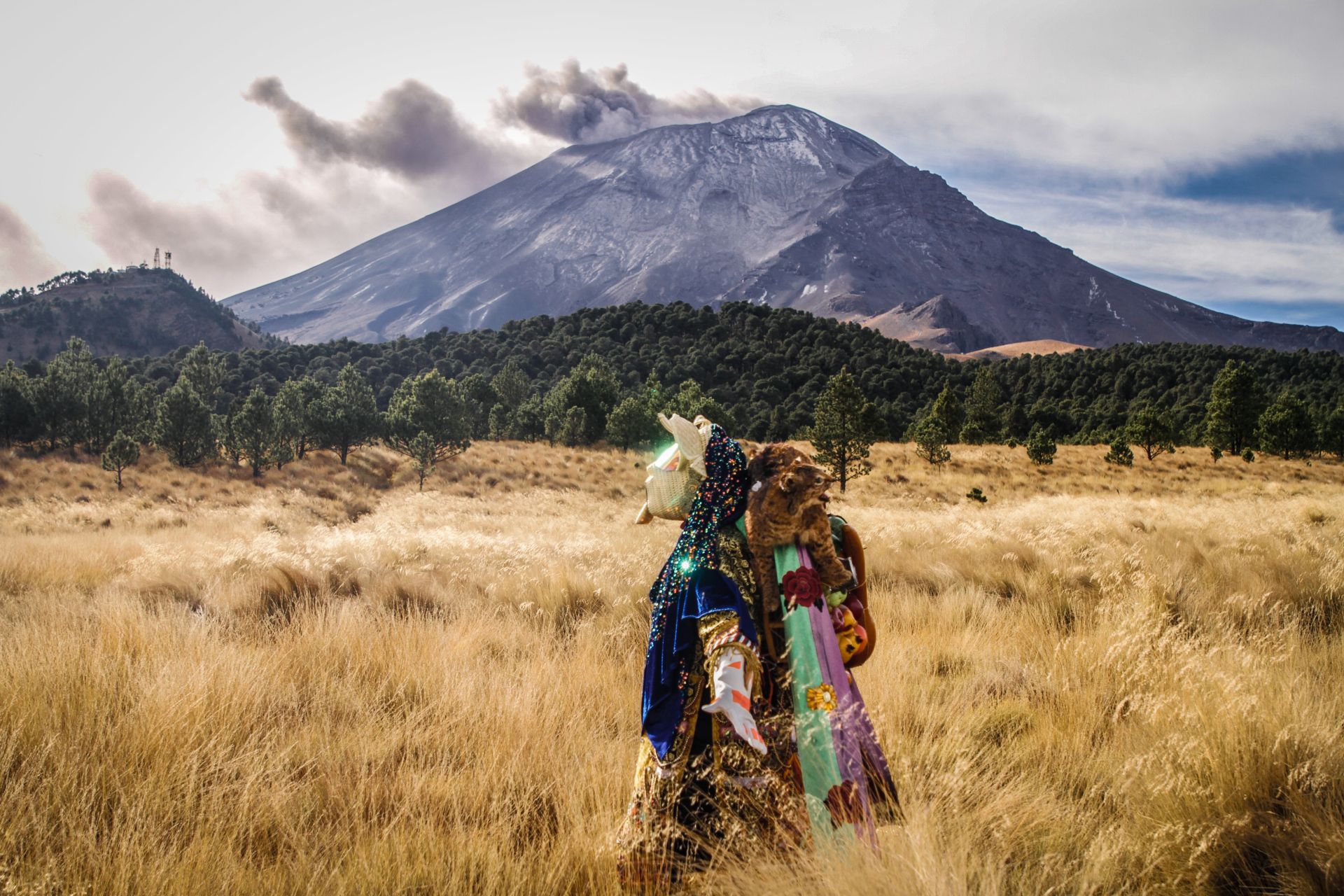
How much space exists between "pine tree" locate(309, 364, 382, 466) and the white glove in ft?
135

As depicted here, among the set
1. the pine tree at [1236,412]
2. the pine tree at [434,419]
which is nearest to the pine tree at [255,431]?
the pine tree at [434,419]

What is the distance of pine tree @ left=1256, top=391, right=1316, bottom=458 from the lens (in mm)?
39281

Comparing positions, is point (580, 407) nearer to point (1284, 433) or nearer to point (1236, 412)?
point (1236, 412)

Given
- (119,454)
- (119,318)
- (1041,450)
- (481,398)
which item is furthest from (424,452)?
(119,318)

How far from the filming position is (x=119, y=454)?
102 feet

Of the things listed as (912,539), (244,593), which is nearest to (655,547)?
(912,539)

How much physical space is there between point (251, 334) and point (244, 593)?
186 m

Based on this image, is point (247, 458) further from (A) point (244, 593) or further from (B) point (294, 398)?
(A) point (244, 593)

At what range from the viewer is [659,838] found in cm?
228

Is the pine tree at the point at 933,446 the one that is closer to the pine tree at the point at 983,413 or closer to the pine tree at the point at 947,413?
the pine tree at the point at 947,413

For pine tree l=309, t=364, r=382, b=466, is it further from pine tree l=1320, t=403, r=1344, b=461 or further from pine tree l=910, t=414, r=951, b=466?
pine tree l=1320, t=403, r=1344, b=461

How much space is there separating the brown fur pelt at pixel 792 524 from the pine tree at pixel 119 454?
38.7 metres

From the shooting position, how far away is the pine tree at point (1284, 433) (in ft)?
129

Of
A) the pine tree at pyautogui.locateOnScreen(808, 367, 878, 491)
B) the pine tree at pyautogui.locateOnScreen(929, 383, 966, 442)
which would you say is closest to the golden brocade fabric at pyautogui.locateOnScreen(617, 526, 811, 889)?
the pine tree at pyautogui.locateOnScreen(808, 367, 878, 491)
